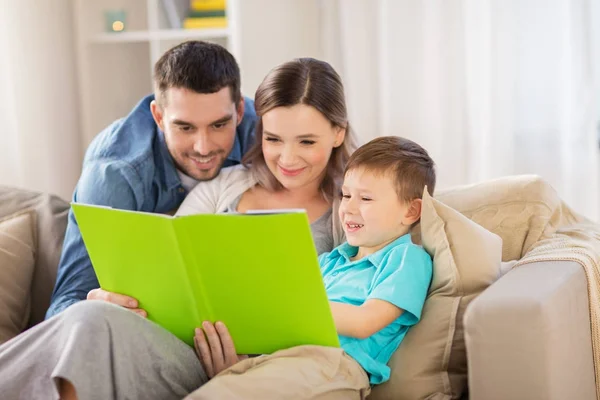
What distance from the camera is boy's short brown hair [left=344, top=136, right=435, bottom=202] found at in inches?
73.4

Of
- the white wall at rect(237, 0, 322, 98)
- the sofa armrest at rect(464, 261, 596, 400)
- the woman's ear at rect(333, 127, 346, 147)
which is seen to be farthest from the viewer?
the white wall at rect(237, 0, 322, 98)

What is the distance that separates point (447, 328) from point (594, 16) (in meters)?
1.65

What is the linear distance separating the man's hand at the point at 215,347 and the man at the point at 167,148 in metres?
0.56

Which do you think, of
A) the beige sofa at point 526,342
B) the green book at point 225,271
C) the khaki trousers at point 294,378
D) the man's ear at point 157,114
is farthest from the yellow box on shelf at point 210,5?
the khaki trousers at point 294,378

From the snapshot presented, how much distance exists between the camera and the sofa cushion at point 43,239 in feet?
7.70

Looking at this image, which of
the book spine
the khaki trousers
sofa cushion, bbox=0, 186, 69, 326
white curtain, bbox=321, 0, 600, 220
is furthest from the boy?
the book spine

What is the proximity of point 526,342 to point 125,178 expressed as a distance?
1.15 meters

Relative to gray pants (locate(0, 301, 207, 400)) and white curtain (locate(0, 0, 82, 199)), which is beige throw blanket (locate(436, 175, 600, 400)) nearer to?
gray pants (locate(0, 301, 207, 400))

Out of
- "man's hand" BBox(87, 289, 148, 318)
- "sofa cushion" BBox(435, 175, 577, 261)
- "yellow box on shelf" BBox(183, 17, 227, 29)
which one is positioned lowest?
"man's hand" BBox(87, 289, 148, 318)

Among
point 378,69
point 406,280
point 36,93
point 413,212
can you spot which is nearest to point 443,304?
point 406,280

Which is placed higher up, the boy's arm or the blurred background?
the blurred background

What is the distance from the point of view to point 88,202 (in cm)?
224

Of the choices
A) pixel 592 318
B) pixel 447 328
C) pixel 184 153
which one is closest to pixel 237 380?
pixel 447 328

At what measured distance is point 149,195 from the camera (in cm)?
229
